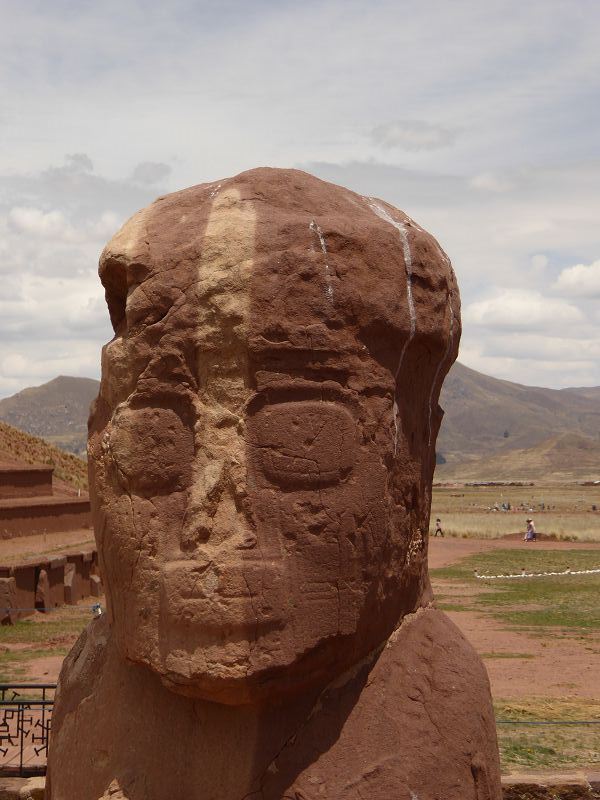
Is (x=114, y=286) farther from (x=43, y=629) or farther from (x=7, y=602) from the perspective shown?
(x=7, y=602)

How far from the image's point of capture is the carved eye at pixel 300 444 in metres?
3.88

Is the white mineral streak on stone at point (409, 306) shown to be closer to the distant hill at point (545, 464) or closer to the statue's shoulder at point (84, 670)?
the statue's shoulder at point (84, 670)

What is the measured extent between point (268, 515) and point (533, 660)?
10.3 meters

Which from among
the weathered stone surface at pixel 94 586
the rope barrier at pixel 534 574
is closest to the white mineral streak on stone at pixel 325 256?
the weathered stone surface at pixel 94 586

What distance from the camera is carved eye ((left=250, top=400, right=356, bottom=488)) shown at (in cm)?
388

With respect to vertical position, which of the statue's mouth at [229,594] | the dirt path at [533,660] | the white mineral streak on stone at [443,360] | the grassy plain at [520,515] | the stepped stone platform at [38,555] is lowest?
the grassy plain at [520,515]

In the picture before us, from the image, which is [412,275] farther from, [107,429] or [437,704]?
[437,704]

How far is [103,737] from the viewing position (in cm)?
434

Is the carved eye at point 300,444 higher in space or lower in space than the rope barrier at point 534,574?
higher

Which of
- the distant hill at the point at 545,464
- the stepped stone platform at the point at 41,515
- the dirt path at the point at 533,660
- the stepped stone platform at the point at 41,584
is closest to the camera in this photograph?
the dirt path at the point at 533,660

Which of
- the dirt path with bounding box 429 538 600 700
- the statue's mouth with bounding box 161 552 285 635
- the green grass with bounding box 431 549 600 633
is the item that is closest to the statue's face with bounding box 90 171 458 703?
the statue's mouth with bounding box 161 552 285 635

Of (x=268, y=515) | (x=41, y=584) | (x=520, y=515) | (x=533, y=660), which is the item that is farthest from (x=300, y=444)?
(x=520, y=515)

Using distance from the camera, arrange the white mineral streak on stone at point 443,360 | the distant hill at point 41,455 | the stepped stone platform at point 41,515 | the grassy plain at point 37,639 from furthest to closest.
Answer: the distant hill at point 41,455 → the stepped stone platform at point 41,515 → the grassy plain at point 37,639 → the white mineral streak on stone at point 443,360

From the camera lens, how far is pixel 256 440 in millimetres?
3898
